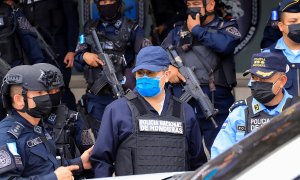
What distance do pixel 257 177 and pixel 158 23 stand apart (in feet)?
20.6

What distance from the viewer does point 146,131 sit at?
16.5 feet

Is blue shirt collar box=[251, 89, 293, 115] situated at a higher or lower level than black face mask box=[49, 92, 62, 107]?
lower

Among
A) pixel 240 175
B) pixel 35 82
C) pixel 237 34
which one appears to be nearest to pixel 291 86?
pixel 237 34

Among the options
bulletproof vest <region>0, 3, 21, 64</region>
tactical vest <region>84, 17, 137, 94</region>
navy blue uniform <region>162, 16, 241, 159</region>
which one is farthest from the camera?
bulletproof vest <region>0, 3, 21, 64</region>

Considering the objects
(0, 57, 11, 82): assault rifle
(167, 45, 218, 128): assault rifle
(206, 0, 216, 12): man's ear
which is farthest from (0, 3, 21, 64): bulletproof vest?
(206, 0, 216, 12): man's ear

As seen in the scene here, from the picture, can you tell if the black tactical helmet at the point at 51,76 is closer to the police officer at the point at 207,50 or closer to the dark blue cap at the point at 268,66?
the dark blue cap at the point at 268,66

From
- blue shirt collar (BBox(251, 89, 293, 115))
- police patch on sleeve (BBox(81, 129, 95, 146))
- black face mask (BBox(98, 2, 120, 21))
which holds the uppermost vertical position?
black face mask (BBox(98, 2, 120, 21))

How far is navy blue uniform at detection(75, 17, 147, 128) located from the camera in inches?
279

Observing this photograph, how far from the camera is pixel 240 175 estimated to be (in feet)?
8.91

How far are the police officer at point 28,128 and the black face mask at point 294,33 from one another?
2033mm

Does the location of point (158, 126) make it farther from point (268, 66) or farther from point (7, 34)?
point (7, 34)

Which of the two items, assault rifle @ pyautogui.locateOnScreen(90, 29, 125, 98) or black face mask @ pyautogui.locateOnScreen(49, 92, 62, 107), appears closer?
black face mask @ pyautogui.locateOnScreen(49, 92, 62, 107)

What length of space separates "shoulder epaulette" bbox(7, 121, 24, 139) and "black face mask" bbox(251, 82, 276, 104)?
4.95 feet

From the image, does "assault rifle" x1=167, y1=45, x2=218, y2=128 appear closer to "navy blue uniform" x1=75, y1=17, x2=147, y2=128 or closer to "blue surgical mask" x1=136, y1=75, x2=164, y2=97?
"navy blue uniform" x1=75, y1=17, x2=147, y2=128
